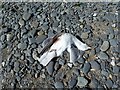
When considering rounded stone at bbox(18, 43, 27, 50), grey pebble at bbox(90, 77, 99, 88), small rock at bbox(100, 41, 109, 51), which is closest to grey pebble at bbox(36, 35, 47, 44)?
rounded stone at bbox(18, 43, 27, 50)

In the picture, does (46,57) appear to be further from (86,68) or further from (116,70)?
(116,70)

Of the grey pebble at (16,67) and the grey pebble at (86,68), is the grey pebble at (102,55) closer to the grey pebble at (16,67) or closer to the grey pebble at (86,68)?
the grey pebble at (86,68)

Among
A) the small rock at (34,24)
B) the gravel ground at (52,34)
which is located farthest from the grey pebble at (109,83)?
the small rock at (34,24)

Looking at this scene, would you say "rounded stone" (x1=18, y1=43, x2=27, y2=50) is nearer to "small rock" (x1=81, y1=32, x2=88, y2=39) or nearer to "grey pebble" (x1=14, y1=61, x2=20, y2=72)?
"grey pebble" (x1=14, y1=61, x2=20, y2=72)

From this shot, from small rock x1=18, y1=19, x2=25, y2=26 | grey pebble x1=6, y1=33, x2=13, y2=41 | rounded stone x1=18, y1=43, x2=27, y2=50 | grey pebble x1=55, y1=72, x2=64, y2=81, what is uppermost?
small rock x1=18, y1=19, x2=25, y2=26

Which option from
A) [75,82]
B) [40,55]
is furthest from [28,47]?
[75,82]

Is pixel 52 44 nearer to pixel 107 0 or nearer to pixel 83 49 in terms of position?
pixel 83 49
